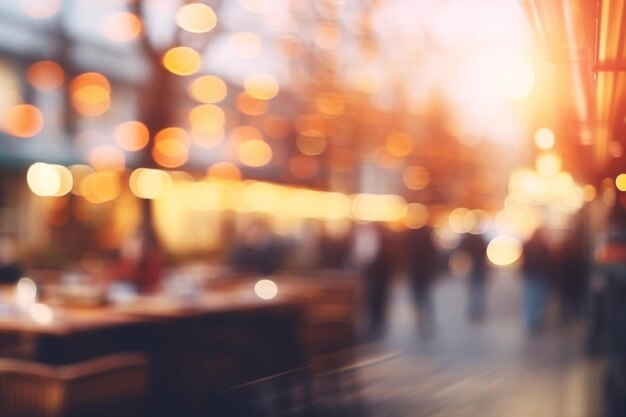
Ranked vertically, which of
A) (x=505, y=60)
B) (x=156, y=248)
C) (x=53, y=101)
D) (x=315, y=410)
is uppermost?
(x=53, y=101)

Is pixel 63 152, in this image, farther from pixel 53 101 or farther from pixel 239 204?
pixel 239 204

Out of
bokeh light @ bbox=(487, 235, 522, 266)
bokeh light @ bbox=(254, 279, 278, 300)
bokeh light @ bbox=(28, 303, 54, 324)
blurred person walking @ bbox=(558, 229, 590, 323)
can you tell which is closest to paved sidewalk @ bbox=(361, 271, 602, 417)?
blurred person walking @ bbox=(558, 229, 590, 323)

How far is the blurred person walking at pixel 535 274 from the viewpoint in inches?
723

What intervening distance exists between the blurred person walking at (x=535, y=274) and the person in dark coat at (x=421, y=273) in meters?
1.74

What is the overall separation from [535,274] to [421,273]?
6.77 feet

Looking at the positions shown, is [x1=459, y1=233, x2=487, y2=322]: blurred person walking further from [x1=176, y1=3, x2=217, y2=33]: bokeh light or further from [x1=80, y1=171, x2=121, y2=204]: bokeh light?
[x1=80, y1=171, x2=121, y2=204]: bokeh light

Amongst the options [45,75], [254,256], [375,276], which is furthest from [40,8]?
[375,276]

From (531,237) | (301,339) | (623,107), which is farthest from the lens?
(531,237)

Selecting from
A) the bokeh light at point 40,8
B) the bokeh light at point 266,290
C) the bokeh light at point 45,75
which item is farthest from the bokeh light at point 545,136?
the bokeh light at point 40,8

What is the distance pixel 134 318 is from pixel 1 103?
18430mm

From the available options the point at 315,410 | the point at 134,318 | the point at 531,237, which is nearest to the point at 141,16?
the point at 134,318

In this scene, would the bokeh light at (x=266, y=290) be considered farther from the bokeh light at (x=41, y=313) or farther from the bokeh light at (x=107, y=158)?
the bokeh light at (x=107, y=158)

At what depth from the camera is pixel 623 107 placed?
7125mm

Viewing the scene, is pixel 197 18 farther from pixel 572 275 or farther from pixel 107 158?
pixel 572 275
